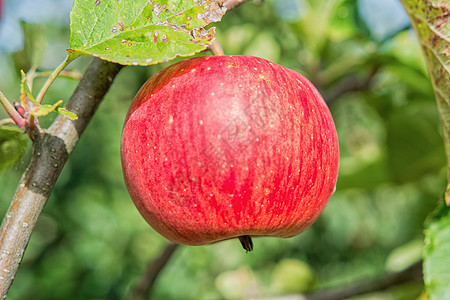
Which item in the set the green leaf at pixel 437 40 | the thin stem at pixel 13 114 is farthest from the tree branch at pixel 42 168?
the green leaf at pixel 437 40

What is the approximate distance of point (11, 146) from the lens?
509 mm

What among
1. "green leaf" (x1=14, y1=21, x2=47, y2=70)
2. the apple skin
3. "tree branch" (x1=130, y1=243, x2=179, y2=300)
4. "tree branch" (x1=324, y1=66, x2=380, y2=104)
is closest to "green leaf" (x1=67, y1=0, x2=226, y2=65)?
the apple skin

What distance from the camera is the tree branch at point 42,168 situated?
1.47 ft

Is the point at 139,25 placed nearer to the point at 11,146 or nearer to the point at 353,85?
the point at 11,146

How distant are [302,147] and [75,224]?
7.86 ft

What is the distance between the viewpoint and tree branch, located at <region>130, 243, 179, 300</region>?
88cm

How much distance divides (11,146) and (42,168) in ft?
0.23

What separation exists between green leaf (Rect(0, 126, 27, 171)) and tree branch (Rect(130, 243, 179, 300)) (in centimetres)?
40

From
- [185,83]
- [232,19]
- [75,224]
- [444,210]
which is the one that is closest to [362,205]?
[232,19]

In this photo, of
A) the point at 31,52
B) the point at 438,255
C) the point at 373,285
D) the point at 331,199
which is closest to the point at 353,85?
the point at 373,285

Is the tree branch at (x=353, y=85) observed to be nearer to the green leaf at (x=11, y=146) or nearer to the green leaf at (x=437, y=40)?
the green leaf at (x=437, y=40)

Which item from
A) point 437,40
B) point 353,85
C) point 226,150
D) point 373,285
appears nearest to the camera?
point 226,150

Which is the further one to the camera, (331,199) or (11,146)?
(331,199)

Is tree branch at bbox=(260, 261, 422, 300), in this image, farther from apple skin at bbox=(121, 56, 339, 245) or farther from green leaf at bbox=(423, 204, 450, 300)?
apple skin at bbox=(121, 56, 339, 245)
